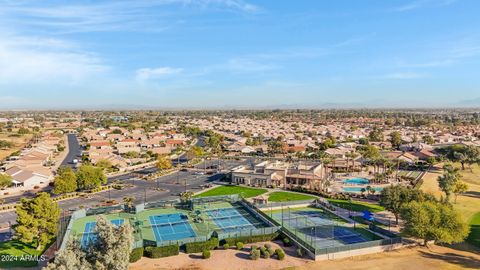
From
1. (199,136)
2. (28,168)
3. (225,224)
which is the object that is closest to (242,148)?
(199,136)

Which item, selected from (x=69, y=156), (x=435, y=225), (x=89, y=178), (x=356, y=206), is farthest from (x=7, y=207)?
(x=435, y=225)

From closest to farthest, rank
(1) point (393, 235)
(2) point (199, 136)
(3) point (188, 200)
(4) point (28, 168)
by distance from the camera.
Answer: (1) point (393, 235) → (3) point (188, 200) → (4) point (28, 168) → (2) point (199, 136)

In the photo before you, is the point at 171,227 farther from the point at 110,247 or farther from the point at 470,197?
the point at 470,197

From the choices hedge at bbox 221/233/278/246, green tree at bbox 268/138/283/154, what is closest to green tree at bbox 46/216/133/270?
hedge at bbox 221/233/278/246

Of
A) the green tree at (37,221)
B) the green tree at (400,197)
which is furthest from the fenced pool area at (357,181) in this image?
the green tree at (37,221)

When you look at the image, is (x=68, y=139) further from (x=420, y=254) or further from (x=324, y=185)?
(x=420, y=254)

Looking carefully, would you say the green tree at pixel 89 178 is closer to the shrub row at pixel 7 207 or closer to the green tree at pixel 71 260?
the shrub row at pixel 7 207
